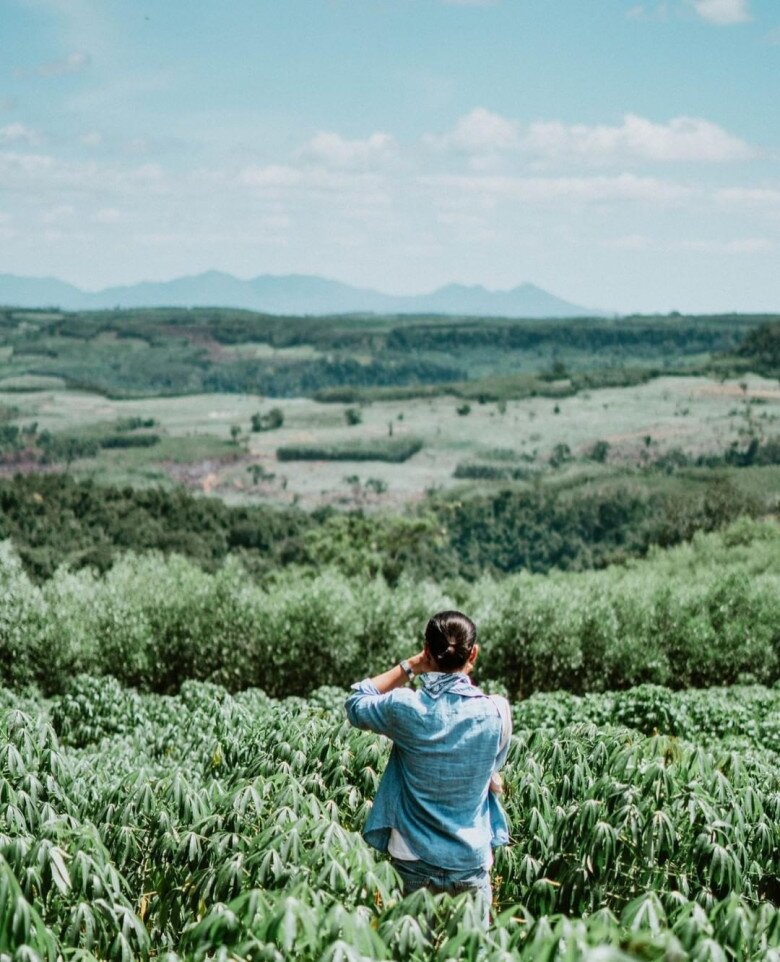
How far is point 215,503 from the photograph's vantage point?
96750mm

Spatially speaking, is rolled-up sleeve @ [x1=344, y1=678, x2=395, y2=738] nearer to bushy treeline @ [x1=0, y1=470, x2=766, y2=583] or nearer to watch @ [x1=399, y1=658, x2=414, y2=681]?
watch @ [x1=399, y1=658, x2=414, y2=681]

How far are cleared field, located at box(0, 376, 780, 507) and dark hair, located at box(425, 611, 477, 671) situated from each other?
4837 inches

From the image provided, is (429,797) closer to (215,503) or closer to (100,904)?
(100,904)

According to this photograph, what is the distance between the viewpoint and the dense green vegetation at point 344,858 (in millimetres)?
5266

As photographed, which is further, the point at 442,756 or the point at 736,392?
the point at 736,392

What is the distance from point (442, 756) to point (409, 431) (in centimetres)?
16122

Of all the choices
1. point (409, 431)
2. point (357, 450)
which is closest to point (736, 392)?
point (409, 431)

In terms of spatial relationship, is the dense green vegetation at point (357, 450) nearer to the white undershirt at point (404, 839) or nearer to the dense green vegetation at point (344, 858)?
the dense green vegetation at point (344, 858)

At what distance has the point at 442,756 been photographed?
690 centimetres

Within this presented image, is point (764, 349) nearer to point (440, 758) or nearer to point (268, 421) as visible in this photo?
point (268, 421)

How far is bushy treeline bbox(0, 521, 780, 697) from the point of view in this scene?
30859 mm

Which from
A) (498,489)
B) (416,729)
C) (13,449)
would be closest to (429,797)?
(416,729)

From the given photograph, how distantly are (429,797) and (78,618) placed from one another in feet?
88.2

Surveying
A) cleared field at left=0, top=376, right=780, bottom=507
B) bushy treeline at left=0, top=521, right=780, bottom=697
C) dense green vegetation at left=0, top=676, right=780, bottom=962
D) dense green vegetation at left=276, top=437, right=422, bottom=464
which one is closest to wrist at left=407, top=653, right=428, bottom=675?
dense green vegetation at left=0, top=676, right=780, bottom=962
